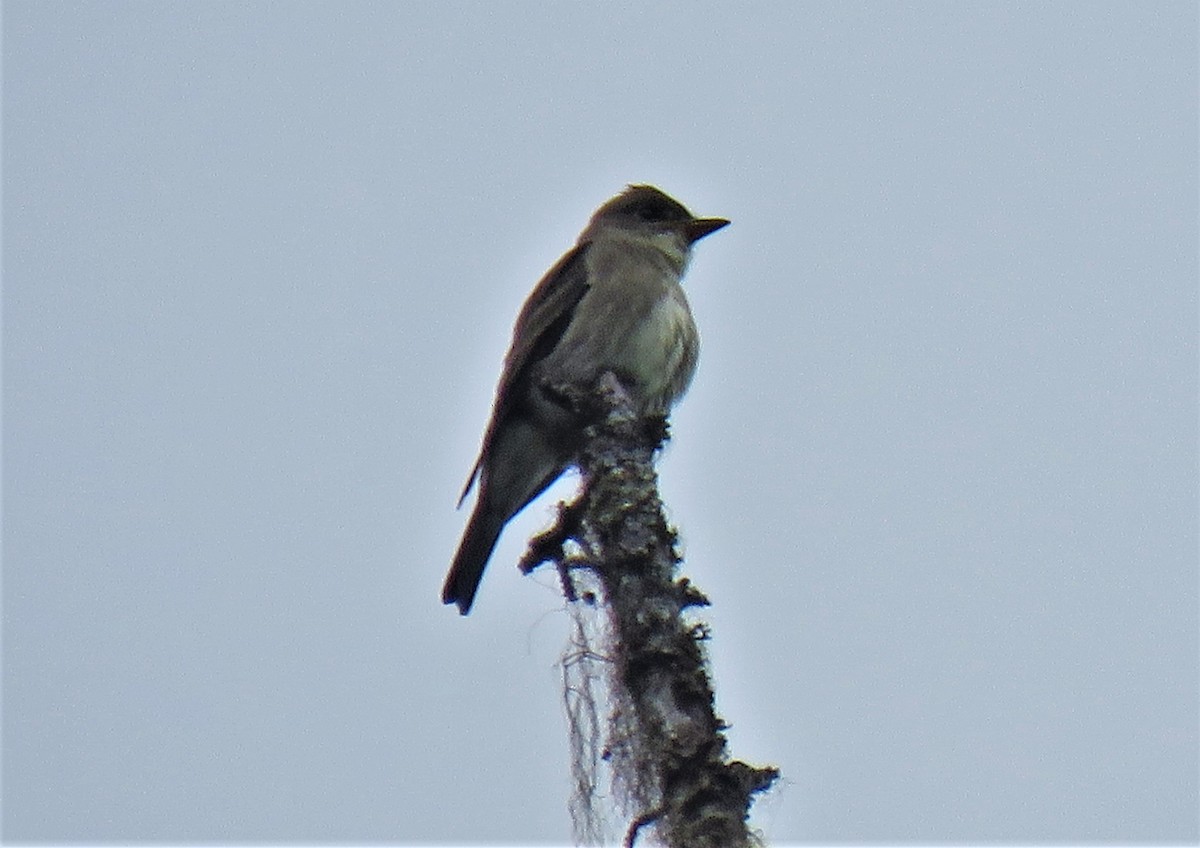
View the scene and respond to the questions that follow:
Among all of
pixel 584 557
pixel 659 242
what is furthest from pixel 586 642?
pixel 659 242

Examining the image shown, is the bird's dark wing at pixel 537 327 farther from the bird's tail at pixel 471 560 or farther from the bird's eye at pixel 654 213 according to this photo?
the bird's eye at pixel 654 213

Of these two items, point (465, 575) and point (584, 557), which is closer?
point (584, 557)

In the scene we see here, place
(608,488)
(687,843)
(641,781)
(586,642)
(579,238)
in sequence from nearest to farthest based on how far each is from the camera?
(687,843) → (641,781) → (586,642) → (608,488) → (579,238)

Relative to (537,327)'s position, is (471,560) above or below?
below

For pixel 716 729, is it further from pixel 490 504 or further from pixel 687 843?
pixel 490 504

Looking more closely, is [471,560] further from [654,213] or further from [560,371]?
[654,213]

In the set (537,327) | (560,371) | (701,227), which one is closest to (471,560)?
(560,371)

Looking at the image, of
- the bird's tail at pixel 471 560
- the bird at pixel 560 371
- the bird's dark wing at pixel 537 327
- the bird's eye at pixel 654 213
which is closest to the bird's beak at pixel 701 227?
the bird's eye at pixel 654 213
